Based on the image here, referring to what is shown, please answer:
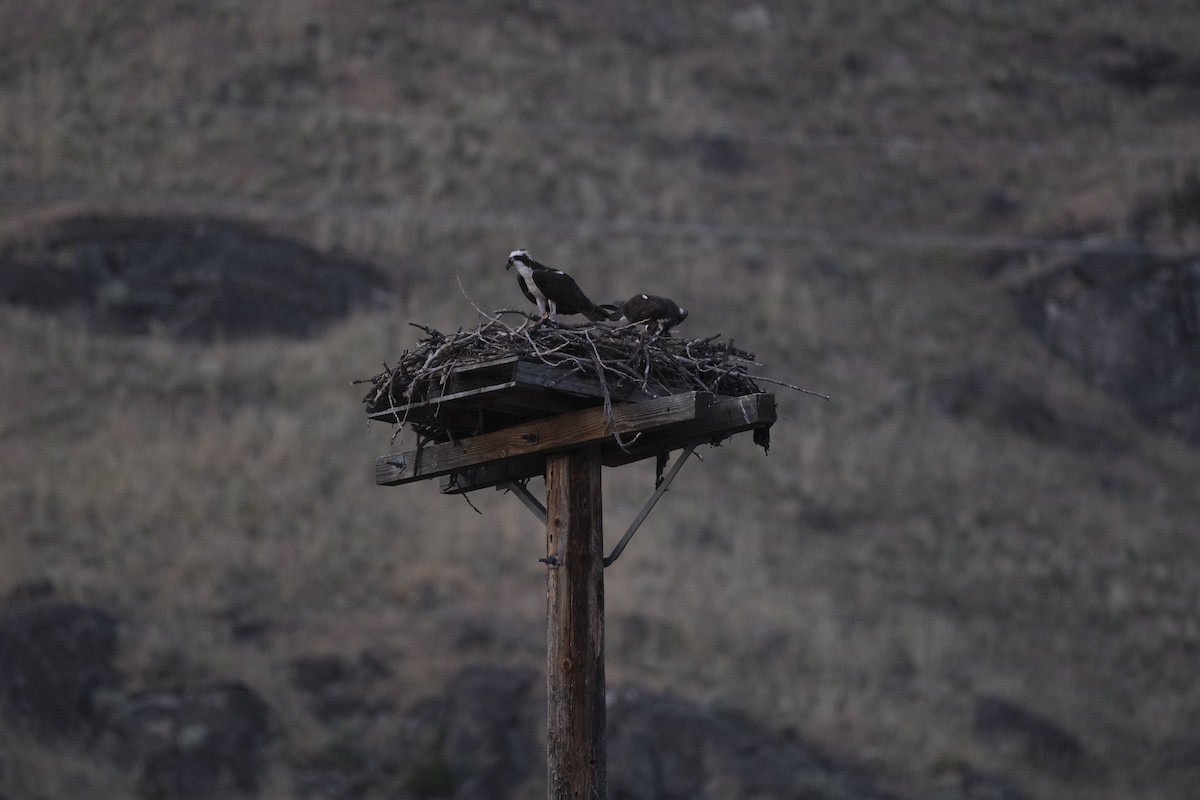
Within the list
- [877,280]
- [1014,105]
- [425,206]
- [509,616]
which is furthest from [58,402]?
[1014,105]

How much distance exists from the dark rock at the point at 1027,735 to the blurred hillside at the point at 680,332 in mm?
89

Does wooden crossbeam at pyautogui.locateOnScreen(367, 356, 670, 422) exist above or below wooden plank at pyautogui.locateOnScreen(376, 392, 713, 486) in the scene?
above

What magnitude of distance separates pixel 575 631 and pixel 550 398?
1.09m

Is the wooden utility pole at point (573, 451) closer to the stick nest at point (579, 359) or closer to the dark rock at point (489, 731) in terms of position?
the stick nest at point (579, 359)

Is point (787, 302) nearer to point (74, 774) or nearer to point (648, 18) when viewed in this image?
point (648, 18)

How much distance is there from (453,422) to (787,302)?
75.1 ft

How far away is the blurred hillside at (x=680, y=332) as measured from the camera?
20047 mm

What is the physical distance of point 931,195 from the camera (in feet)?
118

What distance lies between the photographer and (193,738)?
17547mm

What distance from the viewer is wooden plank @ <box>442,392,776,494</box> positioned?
281 inches

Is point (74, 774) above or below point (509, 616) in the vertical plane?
below

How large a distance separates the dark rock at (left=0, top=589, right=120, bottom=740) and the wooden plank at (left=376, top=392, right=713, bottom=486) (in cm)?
1120

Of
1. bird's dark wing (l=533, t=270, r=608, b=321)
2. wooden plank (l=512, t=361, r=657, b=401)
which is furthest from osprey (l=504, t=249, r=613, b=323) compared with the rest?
wooden plank (l=512, t=361, r=657, b=401)

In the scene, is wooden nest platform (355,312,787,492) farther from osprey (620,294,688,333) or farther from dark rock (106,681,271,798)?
dark rock (106,681,271,798)
